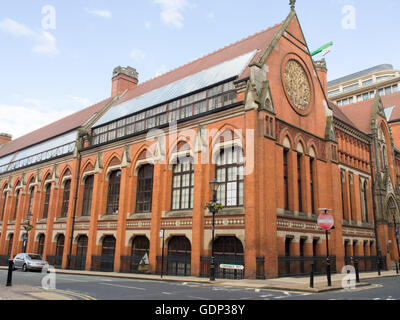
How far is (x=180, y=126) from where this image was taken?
87.9 ft

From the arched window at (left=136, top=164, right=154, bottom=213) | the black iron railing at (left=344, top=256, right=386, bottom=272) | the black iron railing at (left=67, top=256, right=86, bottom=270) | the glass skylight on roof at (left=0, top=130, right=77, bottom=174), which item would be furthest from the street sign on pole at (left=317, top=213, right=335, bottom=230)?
the glass skylight on roof at (left=0, top=130, right=77, bottom=174)

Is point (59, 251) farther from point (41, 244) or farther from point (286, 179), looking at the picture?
point (286, 179)

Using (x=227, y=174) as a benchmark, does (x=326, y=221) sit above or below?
below

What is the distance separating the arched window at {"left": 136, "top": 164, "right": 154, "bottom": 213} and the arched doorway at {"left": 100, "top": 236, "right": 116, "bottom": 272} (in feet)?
13.8

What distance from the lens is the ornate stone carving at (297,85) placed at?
2684cm

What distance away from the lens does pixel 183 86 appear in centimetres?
3036

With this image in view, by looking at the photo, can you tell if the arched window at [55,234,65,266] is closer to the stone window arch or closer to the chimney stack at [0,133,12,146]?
the stone window arch

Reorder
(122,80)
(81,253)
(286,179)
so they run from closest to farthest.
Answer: (286,179), (81,253), (122,80)

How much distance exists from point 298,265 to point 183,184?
31.7 feet

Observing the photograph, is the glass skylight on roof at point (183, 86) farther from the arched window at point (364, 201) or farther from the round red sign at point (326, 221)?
the arched window at point (364, 201)

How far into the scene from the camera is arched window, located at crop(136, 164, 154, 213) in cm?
2889

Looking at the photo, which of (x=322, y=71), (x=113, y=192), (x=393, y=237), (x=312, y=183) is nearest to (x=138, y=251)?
(x=113, y=192)

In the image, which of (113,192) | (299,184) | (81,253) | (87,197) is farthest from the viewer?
(87,197)
